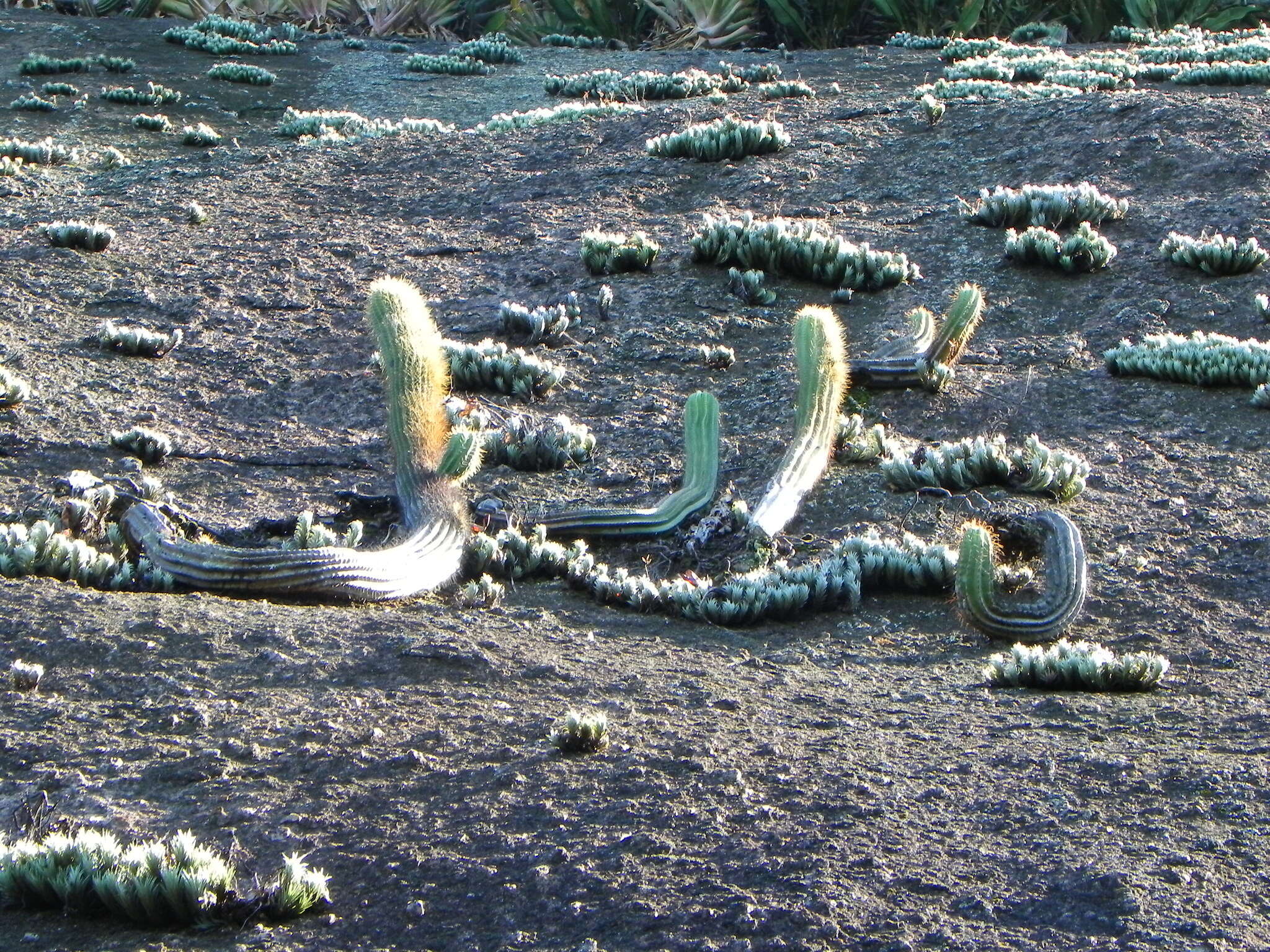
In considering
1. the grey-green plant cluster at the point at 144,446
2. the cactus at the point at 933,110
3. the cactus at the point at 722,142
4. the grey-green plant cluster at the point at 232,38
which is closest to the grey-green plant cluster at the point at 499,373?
the grey-green plant cluster at the point at 144,446

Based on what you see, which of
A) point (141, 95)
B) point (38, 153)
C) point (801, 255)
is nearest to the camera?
point (801, 255)

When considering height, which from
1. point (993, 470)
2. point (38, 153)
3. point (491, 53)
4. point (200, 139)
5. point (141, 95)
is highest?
point (491, 53)

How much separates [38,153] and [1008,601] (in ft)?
35.5

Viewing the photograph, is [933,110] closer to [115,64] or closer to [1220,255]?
[1220,255]

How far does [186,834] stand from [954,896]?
6.17ft

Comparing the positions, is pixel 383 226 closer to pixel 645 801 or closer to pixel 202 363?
pixel 202 363

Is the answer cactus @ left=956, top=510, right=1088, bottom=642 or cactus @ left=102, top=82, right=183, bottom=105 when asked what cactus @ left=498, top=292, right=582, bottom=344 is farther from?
cactus @ left=102, top=82, right=183, bottom=105

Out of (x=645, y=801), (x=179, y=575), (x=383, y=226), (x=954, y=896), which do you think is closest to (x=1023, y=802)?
(x=954, y=896)

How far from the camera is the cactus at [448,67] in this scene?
19.0 m

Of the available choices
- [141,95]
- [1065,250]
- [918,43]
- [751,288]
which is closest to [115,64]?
[141,95]

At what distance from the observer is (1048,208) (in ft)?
30.6

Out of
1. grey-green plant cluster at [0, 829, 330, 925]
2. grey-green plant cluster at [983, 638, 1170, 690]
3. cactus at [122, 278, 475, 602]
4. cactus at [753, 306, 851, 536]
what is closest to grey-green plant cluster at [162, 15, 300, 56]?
cactus at [122, 278, 475, 602]

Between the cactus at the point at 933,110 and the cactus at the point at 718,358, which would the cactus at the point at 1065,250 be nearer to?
the cactus at the point at 718,358

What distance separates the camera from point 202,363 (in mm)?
8094
